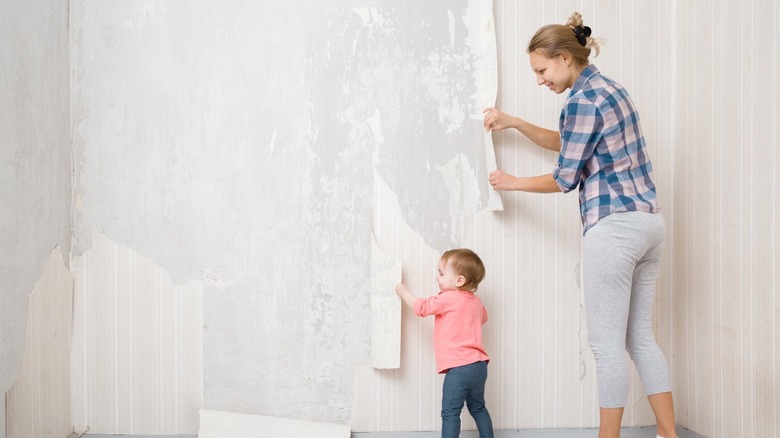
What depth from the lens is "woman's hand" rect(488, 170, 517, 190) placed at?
1.97 metres

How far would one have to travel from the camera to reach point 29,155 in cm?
180

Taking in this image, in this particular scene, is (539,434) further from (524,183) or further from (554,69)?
(554,69)

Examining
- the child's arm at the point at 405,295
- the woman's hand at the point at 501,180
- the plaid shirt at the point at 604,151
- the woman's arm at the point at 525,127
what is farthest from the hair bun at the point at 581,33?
the child's arm at the point at 405,295

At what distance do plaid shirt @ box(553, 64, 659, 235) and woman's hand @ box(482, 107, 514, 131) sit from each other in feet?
1.09

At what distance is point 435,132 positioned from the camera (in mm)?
2100

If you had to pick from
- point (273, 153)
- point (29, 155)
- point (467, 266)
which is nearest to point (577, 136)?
point (467, 266)

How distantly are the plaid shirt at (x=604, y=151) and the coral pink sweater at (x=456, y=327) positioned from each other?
0.44m

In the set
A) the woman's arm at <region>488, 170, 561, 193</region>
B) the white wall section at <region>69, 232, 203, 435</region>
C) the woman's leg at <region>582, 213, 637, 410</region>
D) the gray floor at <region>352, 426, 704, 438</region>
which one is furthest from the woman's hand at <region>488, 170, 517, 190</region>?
the white wall section at <region>69, 232, 203, 435</region>

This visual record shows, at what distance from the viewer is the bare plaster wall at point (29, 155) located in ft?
5.46

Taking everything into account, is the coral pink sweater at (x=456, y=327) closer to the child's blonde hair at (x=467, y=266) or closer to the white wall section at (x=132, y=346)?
the child's blonde hair at (x=467, y=266)

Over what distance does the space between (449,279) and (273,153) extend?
0.70 meters

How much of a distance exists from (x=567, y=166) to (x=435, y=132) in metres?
0.53

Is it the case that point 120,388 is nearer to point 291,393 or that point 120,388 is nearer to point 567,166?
point 291,393

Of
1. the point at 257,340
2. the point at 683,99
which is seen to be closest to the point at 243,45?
the point at 257,340
